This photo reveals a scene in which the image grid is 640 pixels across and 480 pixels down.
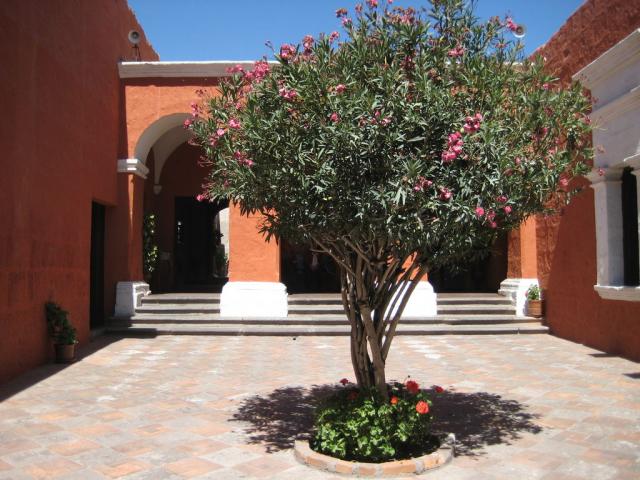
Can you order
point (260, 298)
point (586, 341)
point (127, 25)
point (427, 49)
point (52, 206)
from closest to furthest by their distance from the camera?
point (427, 49)
point (52, 206)
point (586, 341)
point (260, 298)
point (127, 25)

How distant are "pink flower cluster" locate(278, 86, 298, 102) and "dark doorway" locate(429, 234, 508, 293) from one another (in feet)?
34.2

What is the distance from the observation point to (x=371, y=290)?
15.2 ft

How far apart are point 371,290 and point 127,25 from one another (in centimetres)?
1008

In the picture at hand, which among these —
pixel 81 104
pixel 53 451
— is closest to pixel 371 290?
pixel 53 451

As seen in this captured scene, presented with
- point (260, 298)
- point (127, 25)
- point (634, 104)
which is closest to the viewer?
point (634, 104)

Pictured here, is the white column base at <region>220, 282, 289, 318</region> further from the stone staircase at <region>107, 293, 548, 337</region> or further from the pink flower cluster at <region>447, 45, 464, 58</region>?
the pink flower cluster at <region>447, 45, 464, 58</region>

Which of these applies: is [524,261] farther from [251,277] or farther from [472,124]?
[472,124]

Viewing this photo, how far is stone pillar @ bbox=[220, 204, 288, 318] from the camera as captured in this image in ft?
37.2

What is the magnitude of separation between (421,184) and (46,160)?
610 cm

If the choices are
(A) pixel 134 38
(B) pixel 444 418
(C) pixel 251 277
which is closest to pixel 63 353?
(C) pixel 251 277

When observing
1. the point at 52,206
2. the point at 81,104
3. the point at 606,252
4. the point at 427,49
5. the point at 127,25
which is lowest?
the point at 606,252

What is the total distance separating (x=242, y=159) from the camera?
13.5 feet

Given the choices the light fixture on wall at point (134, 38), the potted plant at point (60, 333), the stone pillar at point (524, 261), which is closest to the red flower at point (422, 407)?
the potted plant at point (60, 333)

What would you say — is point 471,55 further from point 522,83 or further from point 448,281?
point 448,281
